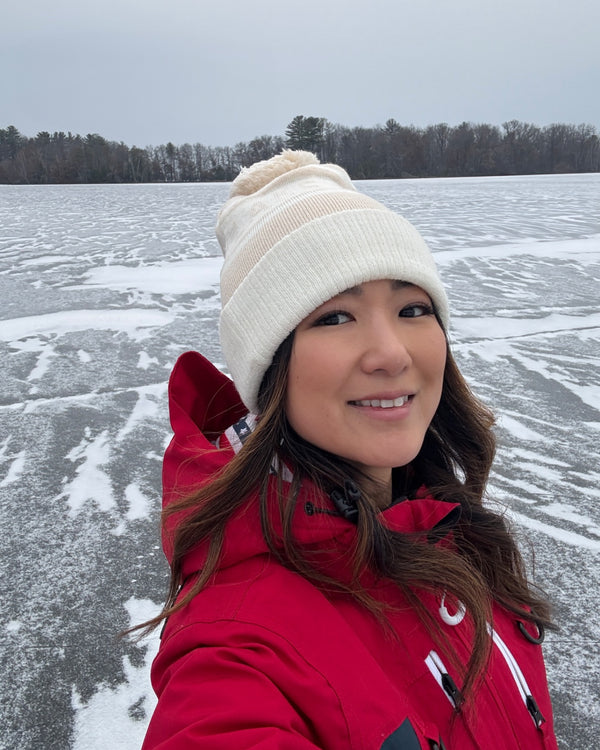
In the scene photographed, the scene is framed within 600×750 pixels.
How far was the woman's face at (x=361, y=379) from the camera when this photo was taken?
106cm

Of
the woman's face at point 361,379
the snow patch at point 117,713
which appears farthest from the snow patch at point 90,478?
the woman's face at point 361,379

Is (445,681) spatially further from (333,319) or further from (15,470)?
(15,470)

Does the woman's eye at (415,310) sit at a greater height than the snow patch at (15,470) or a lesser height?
greater

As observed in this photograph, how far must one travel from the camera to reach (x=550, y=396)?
3.62 metres

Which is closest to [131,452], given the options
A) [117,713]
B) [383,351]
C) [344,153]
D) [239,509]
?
[117,713]

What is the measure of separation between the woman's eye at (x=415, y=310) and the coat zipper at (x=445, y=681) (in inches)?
25.5

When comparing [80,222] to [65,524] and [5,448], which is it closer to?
[5,448]

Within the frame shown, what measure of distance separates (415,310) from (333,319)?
7.7 inches

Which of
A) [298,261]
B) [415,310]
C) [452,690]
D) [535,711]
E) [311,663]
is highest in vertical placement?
[298,261]

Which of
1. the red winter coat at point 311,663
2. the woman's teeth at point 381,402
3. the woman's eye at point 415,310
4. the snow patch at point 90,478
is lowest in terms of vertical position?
the snow patch at point 90,478

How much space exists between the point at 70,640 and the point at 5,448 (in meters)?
1.48

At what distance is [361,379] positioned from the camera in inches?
41.8

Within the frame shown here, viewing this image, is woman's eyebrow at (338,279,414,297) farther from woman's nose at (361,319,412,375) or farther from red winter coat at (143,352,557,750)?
red winter coat at (143,352,557,750)

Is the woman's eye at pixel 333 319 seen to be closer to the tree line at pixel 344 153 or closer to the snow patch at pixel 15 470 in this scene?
the snow patch at pixel 15 470
